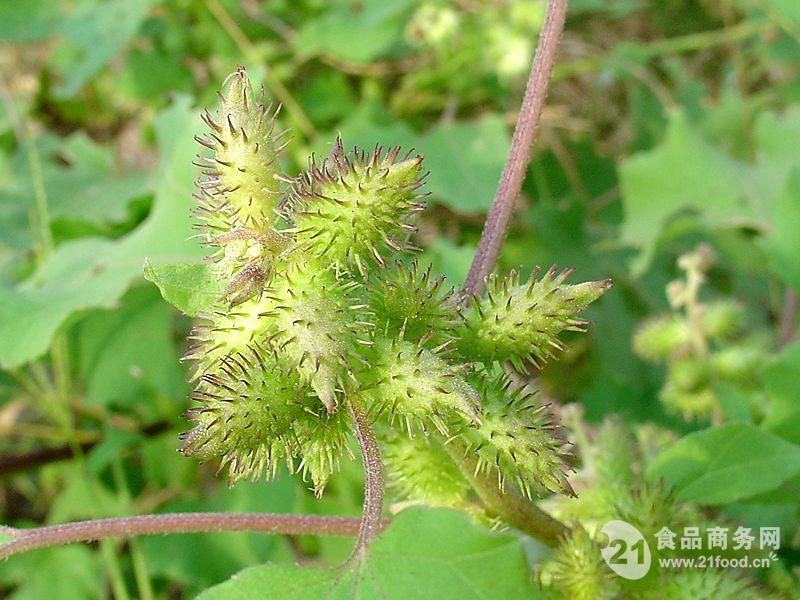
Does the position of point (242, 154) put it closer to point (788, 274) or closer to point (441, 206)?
point (788, 274)

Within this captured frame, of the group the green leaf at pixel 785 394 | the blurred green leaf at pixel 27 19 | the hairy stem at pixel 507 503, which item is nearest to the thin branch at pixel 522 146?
the hairy stem at pixel 507 503

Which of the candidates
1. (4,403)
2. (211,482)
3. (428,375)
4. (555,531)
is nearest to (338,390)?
(428,375)

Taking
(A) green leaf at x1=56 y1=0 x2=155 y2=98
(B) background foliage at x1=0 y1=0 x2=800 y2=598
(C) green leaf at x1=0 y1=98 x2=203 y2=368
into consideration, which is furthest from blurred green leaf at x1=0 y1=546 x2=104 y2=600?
(A) green leaf at x1=56 y1=0 x2=155 y2=98

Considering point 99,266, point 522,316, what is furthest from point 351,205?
point 99,266

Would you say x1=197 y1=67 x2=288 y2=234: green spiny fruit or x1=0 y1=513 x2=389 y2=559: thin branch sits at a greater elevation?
x1=197 y1=67 x2=288 y2=234: green spiny fruit

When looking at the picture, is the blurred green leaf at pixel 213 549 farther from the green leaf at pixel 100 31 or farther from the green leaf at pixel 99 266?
the green leaf at pixel 100 31

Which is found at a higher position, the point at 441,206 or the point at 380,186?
the point at 441,206

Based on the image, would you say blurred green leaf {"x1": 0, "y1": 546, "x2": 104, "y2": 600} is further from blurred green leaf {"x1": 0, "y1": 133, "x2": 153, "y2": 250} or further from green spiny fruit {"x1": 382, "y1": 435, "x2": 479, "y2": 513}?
green spiny fruit {"x1": 382, "y1": 435, "x2": 479, "y2": 513}
